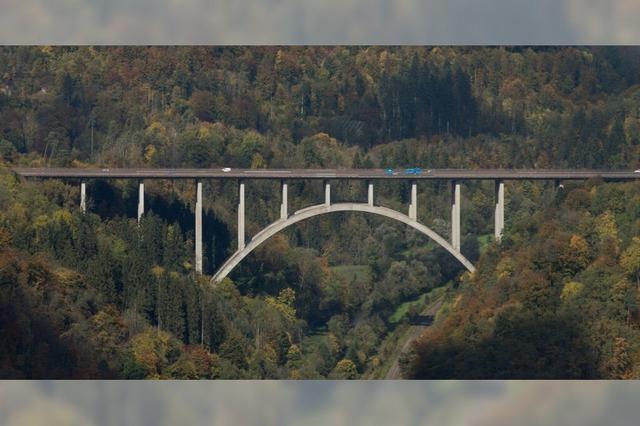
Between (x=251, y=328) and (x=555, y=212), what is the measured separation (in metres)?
11.0

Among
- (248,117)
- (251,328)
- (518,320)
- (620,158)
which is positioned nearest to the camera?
(518,320)

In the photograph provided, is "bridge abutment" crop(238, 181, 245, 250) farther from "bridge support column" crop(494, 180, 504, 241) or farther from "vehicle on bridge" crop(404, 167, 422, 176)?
"bridge support column" crop(494, 180, 504, 241)

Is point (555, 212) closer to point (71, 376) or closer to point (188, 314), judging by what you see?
point (188, 314)

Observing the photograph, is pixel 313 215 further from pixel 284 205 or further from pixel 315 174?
pixel 315 174

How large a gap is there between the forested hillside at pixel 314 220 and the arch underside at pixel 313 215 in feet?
2.31

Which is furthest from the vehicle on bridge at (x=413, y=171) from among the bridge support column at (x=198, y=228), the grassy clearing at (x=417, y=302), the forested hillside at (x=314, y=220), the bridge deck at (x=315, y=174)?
the bridge support column at (x=198, y=228)

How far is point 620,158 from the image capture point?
9425 cm

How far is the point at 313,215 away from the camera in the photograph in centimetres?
8269

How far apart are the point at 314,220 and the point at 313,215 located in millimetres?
7752

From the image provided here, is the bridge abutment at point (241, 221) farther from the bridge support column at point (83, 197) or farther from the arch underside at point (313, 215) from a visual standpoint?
the bridge support column at point (83, 197)

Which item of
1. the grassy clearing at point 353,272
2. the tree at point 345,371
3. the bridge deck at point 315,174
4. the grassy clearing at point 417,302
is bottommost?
the tree at point 345,371

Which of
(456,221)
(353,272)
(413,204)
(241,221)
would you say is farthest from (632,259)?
(353,272)

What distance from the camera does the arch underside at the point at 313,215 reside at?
82.0 m

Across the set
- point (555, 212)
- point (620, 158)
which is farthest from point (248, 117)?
point (555, 212)
